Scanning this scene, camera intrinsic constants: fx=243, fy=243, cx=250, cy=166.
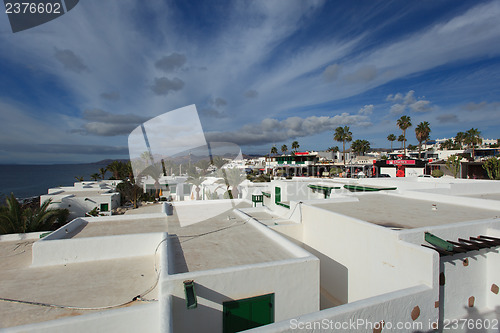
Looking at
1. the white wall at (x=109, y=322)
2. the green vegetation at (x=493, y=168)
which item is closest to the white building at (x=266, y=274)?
the white wall at (x=109, y=322)

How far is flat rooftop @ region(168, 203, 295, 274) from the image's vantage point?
243 inches

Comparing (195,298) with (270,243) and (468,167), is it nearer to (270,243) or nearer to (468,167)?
(270,243)

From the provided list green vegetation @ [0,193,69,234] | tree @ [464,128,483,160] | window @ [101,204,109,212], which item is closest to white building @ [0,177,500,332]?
green vegetation @ [0,193,69,234]

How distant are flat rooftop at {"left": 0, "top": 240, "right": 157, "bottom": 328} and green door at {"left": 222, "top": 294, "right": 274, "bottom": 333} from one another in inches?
69.6

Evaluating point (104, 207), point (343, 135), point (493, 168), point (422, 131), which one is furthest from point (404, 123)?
point (104, 207)

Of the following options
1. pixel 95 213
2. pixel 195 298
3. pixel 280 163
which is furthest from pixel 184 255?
pixel 280 163

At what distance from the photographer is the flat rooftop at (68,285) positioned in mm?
4906

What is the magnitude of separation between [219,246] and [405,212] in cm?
776

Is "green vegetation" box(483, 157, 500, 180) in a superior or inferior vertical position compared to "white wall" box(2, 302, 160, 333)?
superior

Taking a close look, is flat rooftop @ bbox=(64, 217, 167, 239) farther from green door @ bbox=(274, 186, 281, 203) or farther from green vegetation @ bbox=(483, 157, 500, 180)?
green vegetation @ bbox=(483, 157, 500, 180)

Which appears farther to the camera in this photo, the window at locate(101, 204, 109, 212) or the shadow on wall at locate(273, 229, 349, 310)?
the window at locate(101, 204, 109, 212)

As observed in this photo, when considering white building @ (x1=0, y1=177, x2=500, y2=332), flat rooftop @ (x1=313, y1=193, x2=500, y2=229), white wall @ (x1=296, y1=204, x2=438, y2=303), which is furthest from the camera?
flat rooftop @ (x1=313, y1=193, x2=500, y2=229)

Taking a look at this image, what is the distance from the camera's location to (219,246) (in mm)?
7383

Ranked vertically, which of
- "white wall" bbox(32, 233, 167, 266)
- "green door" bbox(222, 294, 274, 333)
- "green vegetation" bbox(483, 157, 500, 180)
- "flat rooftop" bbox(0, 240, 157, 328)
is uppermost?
"green vegetation" bbox(483, 157, 500, 180)
